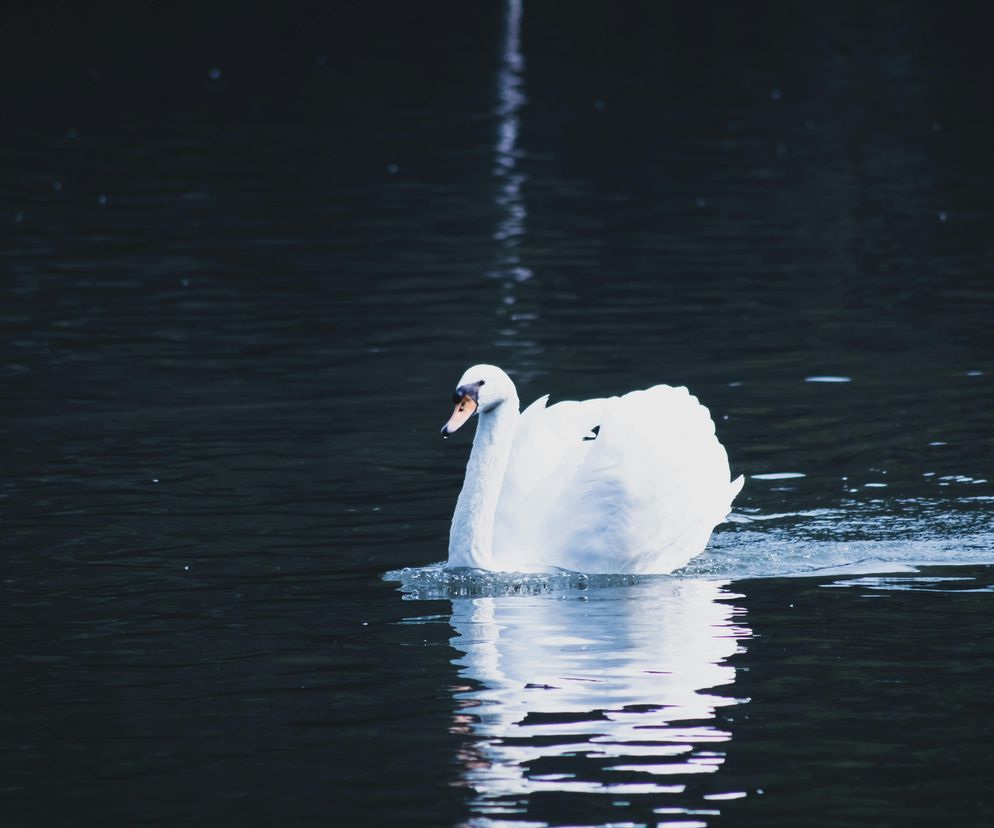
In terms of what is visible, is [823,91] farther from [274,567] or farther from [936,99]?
[274,567]

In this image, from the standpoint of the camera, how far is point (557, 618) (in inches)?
444

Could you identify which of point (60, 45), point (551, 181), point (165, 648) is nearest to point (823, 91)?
point (551, 181)

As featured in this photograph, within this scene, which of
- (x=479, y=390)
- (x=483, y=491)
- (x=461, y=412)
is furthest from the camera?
(x=483, y=491)

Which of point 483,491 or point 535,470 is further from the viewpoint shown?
point 535,470

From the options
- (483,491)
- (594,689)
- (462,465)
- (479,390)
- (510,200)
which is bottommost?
(594,689)

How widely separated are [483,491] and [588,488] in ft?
2.10

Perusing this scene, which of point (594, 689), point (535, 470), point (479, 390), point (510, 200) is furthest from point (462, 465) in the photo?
point (510, 200)

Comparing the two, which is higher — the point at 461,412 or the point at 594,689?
the point at 461,412

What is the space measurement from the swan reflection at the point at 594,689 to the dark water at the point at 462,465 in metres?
0.03

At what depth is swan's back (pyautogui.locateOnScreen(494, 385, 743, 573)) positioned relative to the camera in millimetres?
12141

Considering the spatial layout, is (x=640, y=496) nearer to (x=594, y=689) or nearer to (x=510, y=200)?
(x=594, y=689)

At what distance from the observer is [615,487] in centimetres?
1218

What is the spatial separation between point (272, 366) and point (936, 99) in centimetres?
2621

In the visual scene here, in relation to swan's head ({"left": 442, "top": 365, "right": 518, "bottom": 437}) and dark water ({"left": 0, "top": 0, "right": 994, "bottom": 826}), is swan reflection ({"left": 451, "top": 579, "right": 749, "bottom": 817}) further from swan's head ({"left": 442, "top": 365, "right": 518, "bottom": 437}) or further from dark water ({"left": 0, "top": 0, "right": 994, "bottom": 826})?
swan's head ({"left": 442, "top": 365, "right": 518, "bottom": 437})
